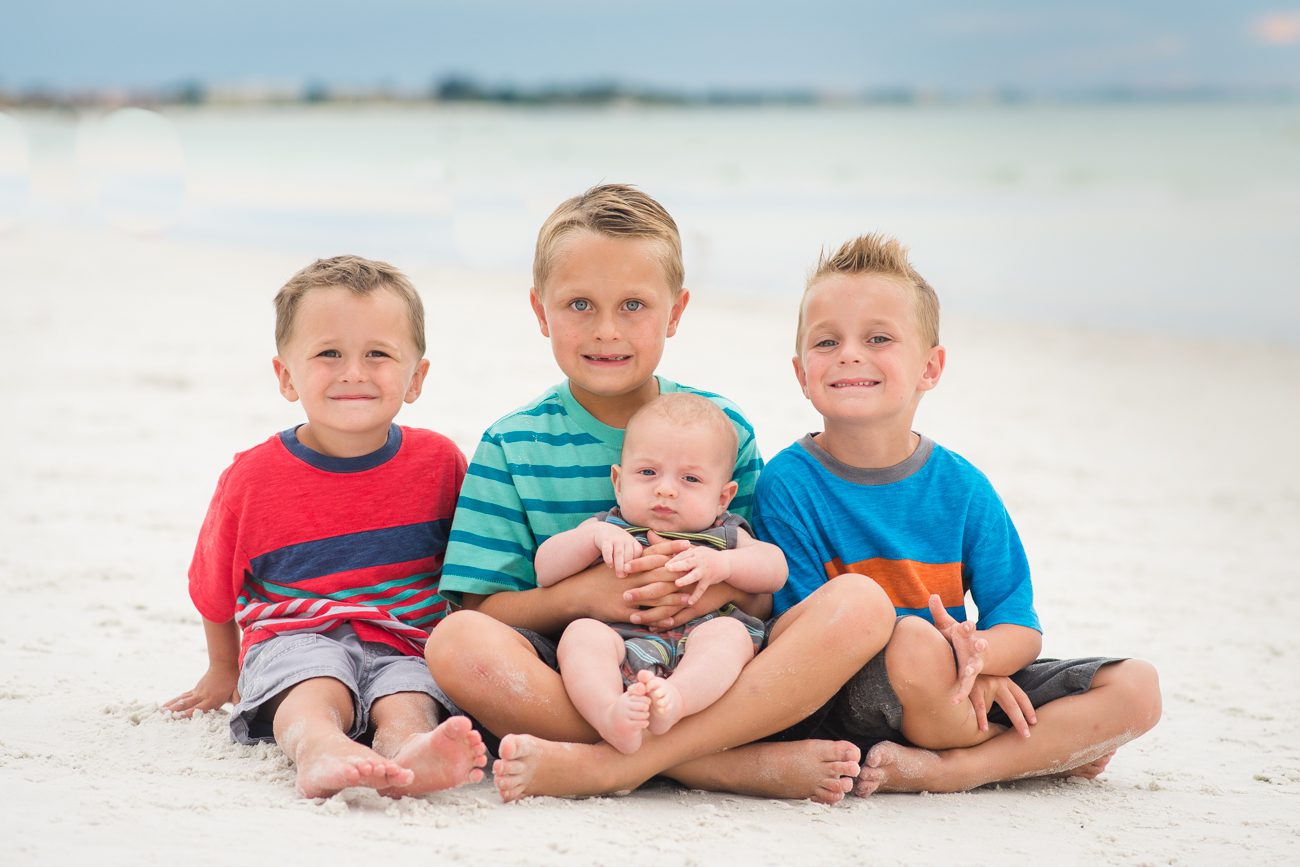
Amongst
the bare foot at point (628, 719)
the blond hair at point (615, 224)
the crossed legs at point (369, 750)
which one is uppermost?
the blond hair at point (615, 224)

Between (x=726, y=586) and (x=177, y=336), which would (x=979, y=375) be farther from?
(x=726, y=586)

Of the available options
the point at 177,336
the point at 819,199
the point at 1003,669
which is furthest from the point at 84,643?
the point at 819,199

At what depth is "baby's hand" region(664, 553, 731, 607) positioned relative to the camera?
8.77 ft

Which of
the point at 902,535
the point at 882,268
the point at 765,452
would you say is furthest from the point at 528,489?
the point at 765,452

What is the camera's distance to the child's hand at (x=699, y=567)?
8.77 feet

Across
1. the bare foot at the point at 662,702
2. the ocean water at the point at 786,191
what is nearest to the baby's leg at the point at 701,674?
the bare foot at the point at 662,702

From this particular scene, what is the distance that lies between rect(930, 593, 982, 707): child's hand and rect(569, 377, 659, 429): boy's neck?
0.87 m

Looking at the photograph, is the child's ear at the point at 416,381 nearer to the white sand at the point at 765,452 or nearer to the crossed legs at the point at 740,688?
the crossed legs at the point at 740,688

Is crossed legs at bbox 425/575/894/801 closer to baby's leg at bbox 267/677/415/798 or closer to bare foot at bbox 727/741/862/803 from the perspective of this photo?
bare foot at bbox 727/741/862/803

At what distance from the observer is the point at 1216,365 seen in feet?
30.5

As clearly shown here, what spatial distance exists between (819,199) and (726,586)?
1753 cm

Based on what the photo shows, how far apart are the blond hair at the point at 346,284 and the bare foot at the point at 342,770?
1.04m

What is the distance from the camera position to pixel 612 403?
3.11 meters

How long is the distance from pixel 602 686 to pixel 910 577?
81 cm
